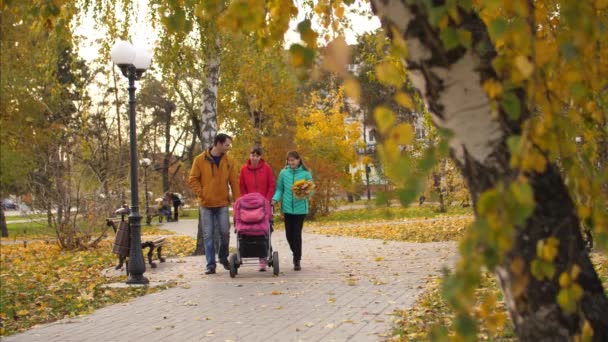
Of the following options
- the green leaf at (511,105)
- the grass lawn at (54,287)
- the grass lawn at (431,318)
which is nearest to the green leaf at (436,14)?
the green leaf at (511,105)

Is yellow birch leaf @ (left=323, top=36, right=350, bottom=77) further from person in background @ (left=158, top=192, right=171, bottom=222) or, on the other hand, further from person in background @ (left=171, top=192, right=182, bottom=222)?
person in background @ (left=171, top=192, right=182, bottom=222)

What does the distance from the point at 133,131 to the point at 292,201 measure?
253 centimetres

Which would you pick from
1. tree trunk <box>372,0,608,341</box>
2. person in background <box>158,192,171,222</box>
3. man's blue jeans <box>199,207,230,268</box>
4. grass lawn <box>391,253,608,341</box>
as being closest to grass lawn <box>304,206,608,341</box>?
grass lawn <box>391,253,608,341</box>

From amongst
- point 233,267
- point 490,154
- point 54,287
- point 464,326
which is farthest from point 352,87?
point 54,287

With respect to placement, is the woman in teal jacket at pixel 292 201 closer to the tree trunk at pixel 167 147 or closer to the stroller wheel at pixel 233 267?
the stroller wheel at pixel 233 267

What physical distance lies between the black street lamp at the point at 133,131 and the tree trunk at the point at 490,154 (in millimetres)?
8525

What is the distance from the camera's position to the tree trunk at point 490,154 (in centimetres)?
275

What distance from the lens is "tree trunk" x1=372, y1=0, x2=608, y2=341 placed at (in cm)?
275

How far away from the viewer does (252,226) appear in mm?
10586

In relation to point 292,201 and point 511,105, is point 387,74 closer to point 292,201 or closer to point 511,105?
point 511,105

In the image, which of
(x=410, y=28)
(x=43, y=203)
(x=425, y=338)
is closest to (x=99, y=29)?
(x=43, y=203)

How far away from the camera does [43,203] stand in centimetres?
1862

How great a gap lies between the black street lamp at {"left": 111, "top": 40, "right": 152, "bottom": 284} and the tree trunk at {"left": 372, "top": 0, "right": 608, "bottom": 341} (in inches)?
336

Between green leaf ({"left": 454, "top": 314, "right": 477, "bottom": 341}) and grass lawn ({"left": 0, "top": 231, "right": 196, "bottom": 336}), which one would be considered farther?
grass lawn ({"left": 0, "top": 231, "right": 196, "bottom": 336})
